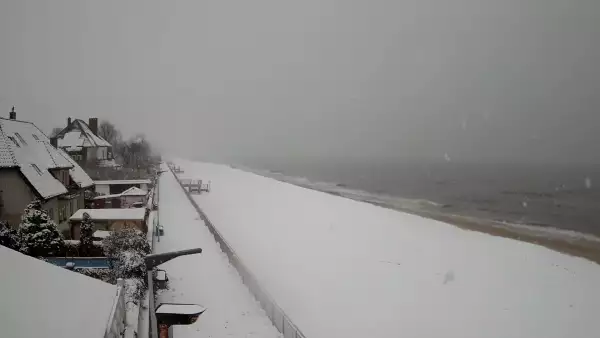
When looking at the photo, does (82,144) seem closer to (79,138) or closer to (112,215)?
(79,138)

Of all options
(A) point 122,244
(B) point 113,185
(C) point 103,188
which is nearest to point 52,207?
(A) point 122,244

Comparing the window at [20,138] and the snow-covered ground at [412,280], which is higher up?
the window at [20,138]

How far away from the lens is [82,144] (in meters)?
59.8

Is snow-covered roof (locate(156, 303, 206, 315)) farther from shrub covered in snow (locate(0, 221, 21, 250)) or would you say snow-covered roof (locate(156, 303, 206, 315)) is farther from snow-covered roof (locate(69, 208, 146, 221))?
snow-covered roof (locate(69, 208, 146, 221))

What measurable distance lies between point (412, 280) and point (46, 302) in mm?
17645

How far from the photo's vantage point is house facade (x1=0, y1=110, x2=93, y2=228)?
75.3 feet

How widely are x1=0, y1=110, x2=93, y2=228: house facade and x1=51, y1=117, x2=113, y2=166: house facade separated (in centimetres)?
2935

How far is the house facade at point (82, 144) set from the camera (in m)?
58.7

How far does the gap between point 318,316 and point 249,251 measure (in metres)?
→ 10.9

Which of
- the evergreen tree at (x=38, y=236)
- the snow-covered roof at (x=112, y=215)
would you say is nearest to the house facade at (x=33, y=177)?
the snow-covered roof at (x=112, y=215)

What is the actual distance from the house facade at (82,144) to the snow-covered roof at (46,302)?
5465 centimetres

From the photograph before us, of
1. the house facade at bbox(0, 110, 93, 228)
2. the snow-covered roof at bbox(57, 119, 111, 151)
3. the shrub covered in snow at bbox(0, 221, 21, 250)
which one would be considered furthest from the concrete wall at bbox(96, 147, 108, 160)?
the shrub covered in snow at bbox(0, 221, 21, 250)

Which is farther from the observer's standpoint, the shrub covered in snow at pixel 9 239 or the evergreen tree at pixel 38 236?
the evergreen tree at pixel 38 236

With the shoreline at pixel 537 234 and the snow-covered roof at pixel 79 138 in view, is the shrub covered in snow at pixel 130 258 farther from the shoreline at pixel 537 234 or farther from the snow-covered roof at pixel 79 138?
the snow-covered roof at pixel 79 138
